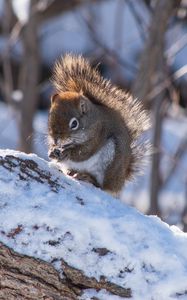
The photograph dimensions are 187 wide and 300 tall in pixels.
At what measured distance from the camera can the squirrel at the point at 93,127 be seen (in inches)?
106

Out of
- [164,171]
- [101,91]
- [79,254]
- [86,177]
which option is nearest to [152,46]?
[101,91]

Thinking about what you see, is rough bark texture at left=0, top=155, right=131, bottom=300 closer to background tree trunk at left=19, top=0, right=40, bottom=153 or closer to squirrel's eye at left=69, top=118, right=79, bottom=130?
squirrel's eye at left=69, top=118, right=79, bottom=130

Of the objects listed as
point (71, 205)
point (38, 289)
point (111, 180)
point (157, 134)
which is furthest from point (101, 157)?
point (157, 134)

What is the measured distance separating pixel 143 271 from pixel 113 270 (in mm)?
76

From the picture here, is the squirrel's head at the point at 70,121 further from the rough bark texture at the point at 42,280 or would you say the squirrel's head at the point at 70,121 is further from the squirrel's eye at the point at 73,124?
the rough bark texture at the point at 42,280

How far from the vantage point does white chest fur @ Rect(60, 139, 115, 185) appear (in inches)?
106

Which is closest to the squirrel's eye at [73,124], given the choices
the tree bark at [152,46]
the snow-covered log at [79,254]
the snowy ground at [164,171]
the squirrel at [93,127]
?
the squirrel at [93,127]

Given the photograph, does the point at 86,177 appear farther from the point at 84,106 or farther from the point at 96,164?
the point at 84,106

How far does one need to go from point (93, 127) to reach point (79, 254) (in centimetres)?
88

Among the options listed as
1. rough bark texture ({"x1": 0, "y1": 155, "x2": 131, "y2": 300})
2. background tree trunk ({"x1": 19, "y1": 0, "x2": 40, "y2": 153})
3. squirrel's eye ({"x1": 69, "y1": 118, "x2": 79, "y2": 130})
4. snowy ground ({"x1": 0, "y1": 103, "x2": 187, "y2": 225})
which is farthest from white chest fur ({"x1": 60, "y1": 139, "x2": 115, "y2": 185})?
snowy ground ({"x1": 0, "y1": 103, "x2": 187, "y2": 225})

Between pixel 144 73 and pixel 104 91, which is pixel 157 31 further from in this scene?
pixel 104 91

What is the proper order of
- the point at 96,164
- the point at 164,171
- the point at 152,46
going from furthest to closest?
1. the point at 164,171
2. the point at 152,46
3. the point at 96,164

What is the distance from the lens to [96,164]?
106 inches

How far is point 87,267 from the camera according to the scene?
1.93 meters
